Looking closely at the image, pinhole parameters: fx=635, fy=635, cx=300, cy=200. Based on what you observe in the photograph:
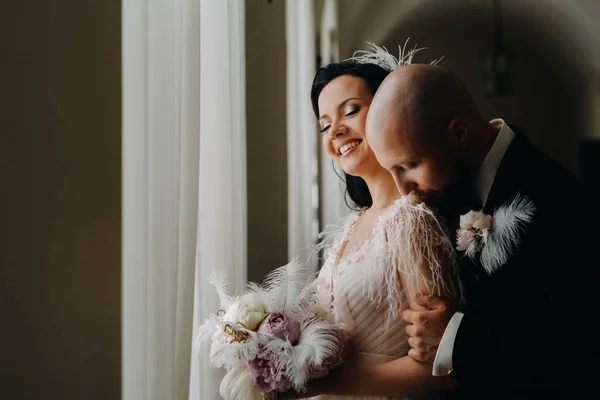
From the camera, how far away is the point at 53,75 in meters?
1.03

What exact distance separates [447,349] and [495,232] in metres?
0.21

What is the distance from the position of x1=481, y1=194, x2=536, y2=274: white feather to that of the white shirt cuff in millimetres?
102

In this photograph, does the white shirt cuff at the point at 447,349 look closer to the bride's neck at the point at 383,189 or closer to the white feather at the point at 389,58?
the bride's neck at the point at 383,189

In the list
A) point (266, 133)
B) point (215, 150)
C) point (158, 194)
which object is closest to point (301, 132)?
point (266, 133)

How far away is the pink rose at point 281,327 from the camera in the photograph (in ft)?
3.67

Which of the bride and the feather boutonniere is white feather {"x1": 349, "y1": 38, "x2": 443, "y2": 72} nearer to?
the bride

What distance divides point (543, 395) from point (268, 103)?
1.03m

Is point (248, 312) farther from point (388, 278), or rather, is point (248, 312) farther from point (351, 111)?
point (351, 111)

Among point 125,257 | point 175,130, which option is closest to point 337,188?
point 175,130

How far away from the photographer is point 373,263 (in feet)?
3.84

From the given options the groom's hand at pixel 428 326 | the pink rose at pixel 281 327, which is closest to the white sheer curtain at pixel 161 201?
the pink rose at pixel 281 327

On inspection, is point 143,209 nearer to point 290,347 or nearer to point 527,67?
point 290,347

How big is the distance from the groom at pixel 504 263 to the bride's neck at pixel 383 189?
11 cm

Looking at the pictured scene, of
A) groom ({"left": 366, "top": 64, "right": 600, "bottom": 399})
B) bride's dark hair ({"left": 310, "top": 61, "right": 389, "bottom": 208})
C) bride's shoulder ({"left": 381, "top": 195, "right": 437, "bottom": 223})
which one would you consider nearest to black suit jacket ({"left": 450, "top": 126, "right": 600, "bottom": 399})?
groom ({"left": 366, "top": 64, "right": 600, "bottom": 399})
